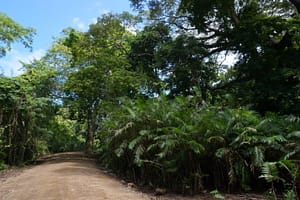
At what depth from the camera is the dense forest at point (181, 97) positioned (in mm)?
6992

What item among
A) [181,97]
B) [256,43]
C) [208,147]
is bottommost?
[208,147]

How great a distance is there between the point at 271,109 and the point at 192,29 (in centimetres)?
588

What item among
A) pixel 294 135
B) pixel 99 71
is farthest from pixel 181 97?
pixel 99 71

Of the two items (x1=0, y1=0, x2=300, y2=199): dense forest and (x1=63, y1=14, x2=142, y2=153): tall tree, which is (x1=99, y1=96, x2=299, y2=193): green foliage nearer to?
(x1=0, y1=0, x2=300, y2=199): dense forest

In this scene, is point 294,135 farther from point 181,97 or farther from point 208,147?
point 181,97

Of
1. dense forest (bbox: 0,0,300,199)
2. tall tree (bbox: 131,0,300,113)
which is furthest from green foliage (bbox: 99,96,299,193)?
tall tree (bbox: 131,0,300,113)

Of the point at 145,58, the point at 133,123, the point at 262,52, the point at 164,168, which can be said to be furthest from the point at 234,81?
the point at 164,168

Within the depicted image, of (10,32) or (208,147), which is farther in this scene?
(10,32)

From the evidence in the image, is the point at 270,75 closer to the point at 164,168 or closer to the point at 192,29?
the point at 192,29

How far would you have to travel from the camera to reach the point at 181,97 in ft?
30.7

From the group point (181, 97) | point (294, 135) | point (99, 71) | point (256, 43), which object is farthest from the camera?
point (99, 71)

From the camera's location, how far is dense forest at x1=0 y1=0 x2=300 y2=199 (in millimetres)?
6992

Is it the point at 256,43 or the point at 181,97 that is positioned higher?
the point at 256,43

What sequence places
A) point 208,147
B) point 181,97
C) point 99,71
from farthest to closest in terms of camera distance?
1. point 99,71
2. point 181,97
3. point 208,147
